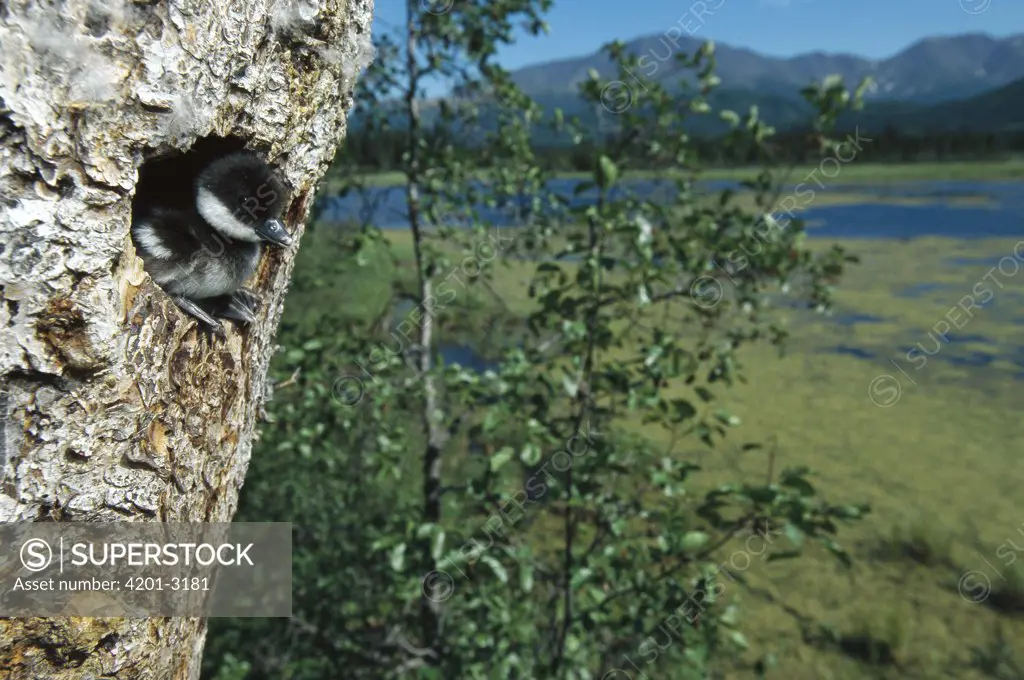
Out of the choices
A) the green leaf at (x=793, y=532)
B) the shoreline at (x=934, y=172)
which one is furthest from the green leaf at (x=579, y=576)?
the shoreline at (x=934, y=172)

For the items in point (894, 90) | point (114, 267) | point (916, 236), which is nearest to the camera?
point (114, 267)

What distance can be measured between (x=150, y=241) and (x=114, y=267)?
0.70 feet

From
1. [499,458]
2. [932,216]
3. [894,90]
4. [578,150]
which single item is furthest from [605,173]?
[894,90]

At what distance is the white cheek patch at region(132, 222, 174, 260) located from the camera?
1.03m

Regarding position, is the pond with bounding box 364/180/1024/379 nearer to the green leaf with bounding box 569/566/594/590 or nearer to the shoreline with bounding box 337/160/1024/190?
the green leaf with bounding box 569/566/594/590

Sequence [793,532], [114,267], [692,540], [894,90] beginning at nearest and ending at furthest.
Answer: [114,267] → [793,532] → [692,540] → [894,90]

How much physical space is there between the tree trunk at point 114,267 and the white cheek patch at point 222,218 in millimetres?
119

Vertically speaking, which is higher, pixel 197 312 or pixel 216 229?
pixel 216 229

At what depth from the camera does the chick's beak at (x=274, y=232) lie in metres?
1.10

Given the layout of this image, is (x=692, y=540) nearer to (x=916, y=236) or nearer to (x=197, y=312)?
(x=197, y=312)

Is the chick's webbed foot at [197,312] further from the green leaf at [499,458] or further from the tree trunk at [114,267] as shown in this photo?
the green leaf at [499,458]

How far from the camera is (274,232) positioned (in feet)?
3.68

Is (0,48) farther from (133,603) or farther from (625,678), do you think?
(625,678)

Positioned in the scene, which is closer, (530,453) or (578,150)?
(530,453)
